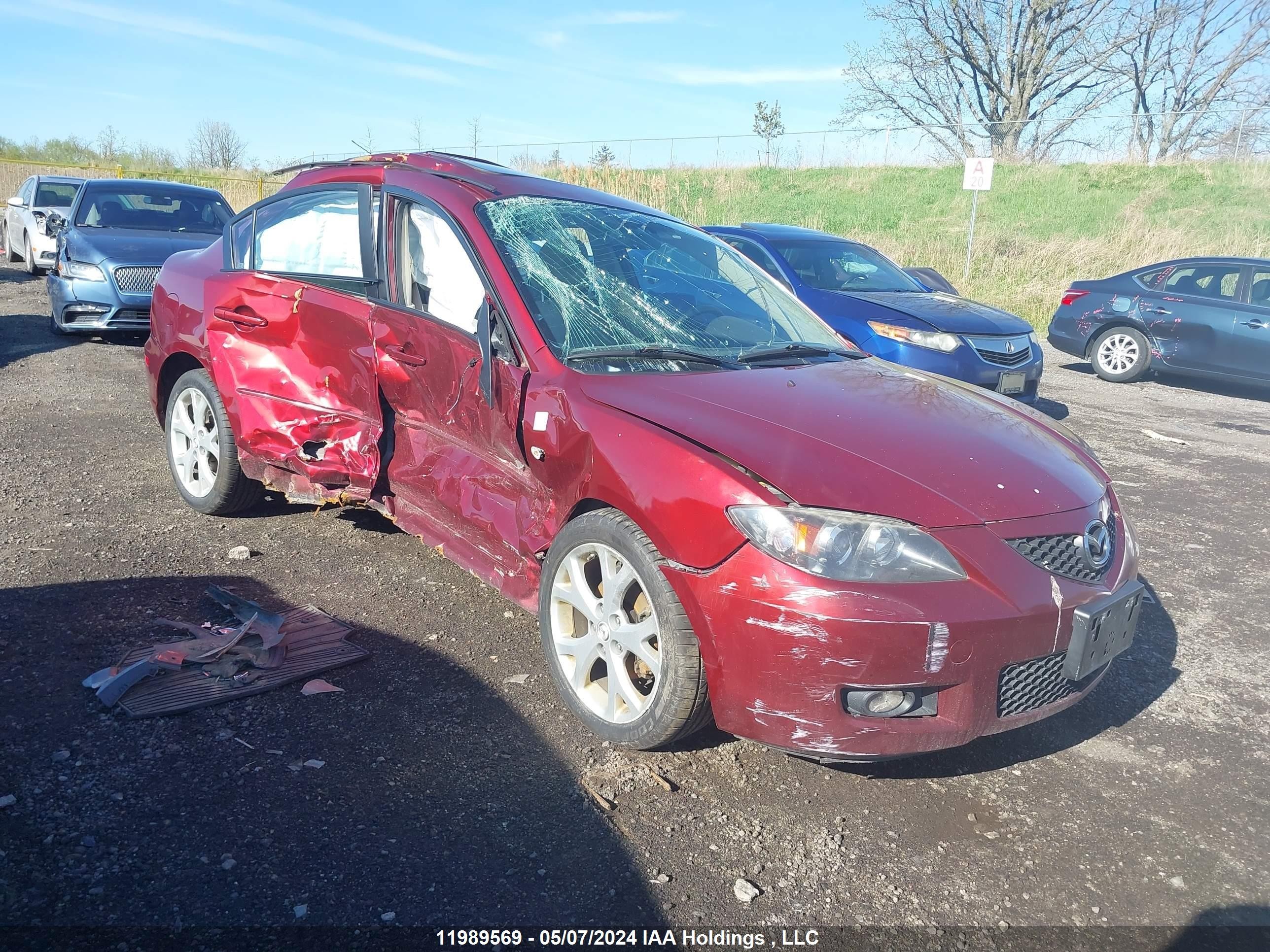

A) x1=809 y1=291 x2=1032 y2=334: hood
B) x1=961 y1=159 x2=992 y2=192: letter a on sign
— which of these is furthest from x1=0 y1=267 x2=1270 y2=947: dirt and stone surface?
x1=961 y1=159 x2=992 y2=192: letter a on sign

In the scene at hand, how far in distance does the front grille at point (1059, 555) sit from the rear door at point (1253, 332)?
372 inches

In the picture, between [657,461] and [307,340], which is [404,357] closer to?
[307,340]

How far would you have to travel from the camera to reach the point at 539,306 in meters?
3.41

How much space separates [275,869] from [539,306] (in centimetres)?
198

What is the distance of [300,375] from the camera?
424 centimetres

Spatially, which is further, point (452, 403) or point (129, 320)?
point (129, 320)

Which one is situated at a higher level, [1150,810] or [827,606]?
[827,606]

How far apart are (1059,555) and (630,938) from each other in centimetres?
163

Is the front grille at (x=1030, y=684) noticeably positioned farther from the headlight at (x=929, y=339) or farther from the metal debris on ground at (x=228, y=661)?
the headlight at (x=929, y=339)

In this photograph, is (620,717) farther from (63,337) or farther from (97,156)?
(97,156)

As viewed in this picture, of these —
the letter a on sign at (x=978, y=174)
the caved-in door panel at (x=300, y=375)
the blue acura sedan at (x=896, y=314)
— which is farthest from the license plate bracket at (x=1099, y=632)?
the letter a on sign at (x=978, y=174)

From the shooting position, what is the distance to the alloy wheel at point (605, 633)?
114 inches

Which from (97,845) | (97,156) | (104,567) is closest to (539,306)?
(97,845)

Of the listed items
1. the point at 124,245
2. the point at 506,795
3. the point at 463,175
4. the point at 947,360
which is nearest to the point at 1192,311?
the point at 947,360
